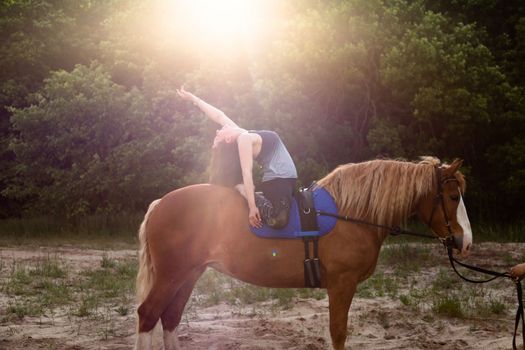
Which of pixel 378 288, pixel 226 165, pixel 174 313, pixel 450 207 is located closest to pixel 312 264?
pixel 226 165

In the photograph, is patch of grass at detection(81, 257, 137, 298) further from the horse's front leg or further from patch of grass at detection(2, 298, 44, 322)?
the horse's front leg

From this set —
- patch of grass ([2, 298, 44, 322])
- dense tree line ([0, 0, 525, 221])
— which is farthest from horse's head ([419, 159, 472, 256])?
dense tree line ([0, 0, 525, 221])

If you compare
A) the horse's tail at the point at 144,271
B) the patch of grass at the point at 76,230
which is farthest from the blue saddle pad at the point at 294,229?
the patch of grass at the point at 76,230

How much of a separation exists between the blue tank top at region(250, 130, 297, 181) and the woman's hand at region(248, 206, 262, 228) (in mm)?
292

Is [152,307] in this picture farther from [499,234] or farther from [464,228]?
[499,234]

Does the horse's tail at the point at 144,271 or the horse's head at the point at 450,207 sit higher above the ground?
the horse's head at the point at 450,207

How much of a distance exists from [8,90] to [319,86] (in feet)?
40.8

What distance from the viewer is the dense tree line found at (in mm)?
20531

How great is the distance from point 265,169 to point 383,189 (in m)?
1.01

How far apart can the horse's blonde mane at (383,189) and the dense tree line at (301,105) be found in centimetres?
1379

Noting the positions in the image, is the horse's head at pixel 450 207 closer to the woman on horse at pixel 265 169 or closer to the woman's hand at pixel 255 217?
the woman on horse at pixel 265 169

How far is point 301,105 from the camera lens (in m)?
21.4

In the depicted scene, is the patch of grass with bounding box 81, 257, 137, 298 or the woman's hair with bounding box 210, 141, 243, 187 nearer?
the woman's hair with bounding box 210, 141, 243, 187

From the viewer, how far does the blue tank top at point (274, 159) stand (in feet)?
18.5
